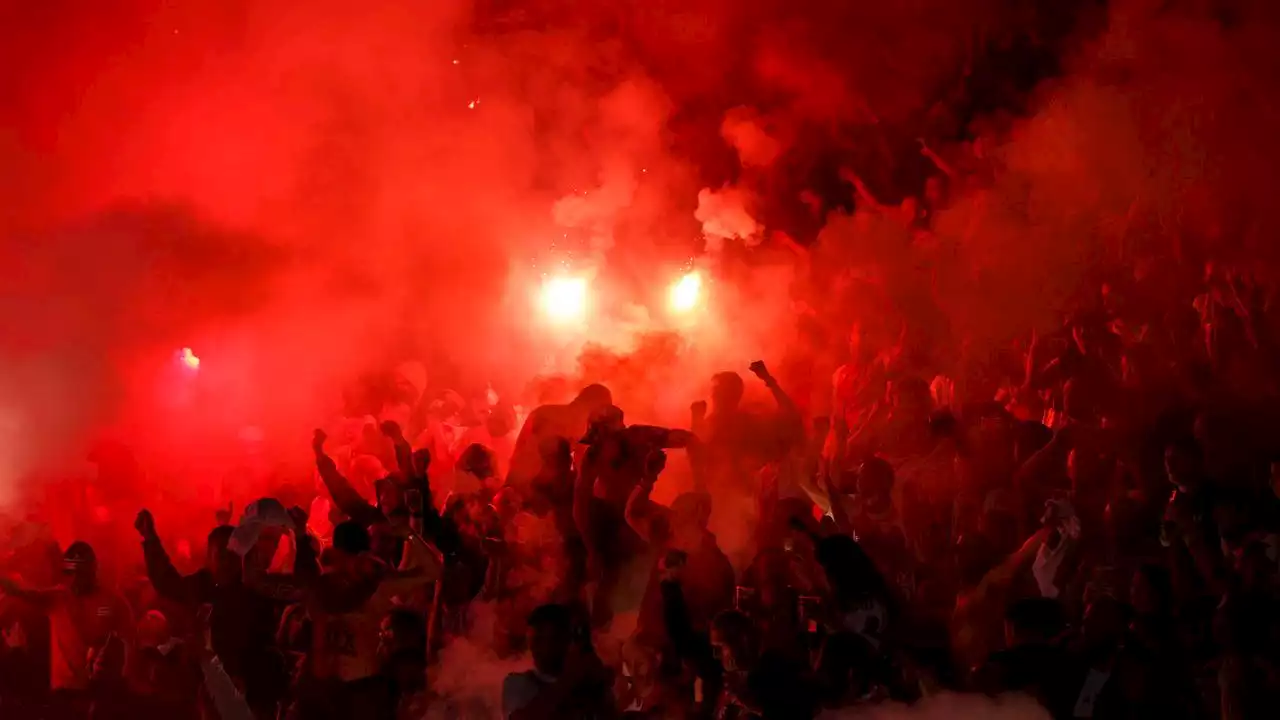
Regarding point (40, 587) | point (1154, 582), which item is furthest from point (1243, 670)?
point (40, 587)

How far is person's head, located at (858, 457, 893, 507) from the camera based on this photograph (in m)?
5.03

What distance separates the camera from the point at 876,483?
5047 mm

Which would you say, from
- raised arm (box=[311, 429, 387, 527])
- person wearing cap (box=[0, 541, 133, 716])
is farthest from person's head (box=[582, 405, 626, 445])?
person wearing cap (box=[0, 541, 133, 716])

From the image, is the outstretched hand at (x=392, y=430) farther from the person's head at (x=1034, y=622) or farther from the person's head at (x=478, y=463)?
the person's head at (x=1034, y=622)

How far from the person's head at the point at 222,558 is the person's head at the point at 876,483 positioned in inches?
124

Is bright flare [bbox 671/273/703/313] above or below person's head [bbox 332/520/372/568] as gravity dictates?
above

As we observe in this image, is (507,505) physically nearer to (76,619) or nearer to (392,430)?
(392,430)

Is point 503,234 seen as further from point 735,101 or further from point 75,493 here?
point 75,493

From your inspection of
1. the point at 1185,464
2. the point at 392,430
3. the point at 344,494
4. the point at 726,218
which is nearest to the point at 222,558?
the point at 344,494

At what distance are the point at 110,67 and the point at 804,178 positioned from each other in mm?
4382

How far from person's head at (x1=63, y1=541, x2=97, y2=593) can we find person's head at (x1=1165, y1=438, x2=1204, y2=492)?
553 centimetres

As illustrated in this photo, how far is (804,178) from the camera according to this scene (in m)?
5.62

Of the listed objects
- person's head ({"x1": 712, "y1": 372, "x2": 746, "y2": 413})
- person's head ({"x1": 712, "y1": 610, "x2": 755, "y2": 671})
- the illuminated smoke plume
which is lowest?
person's head ({"x1": 712, "y1": 610, "x2": 755, "y2": 671})

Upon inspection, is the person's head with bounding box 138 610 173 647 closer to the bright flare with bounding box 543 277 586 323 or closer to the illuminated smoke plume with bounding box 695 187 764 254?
the bright flare with bounding box 543 277 586 323
